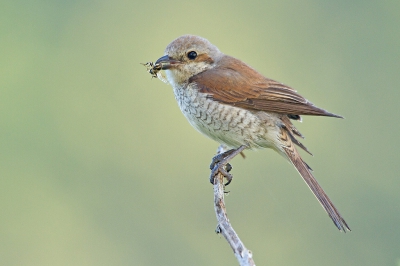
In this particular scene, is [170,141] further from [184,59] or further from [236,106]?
[236,106]

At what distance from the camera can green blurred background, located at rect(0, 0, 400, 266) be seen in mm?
7312

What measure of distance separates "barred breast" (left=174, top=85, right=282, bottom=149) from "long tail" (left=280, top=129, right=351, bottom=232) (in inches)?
4.3

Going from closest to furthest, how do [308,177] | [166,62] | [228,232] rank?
[228,232]
[308,177]
[166,62]

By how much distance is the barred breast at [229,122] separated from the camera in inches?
180

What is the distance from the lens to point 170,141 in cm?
914

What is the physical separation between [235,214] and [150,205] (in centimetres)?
115

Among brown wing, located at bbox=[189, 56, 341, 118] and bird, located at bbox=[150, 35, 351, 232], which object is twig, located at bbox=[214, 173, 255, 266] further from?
brown wing, located at bbox=[189, 56, 341, 118]

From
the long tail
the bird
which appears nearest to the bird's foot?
the bird

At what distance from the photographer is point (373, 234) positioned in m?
6.75

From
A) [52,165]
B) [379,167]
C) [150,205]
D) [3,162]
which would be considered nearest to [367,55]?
[379,167]

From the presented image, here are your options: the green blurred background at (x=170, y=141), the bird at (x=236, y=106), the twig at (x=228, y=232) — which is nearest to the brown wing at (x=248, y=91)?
the bird at (x=236, y=106)

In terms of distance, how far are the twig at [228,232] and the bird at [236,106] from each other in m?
0.37

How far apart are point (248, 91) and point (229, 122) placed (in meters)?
0.28

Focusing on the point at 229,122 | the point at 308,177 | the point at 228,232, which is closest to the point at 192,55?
the point at 229,122
